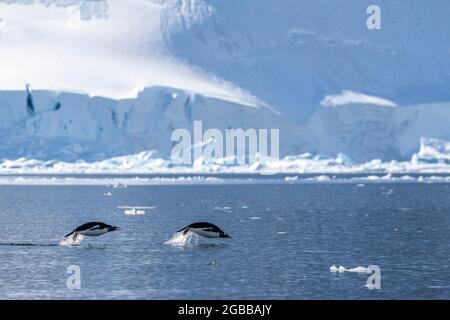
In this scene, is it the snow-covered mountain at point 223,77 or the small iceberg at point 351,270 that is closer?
the small iceberg at point 351,270

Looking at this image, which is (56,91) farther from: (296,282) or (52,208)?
(296,282)

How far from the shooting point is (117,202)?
5456cm

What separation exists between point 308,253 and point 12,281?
857 cm

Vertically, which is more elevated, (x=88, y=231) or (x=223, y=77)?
(x=223, y=77)

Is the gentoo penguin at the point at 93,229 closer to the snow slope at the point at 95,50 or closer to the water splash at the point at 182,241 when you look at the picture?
the water splash at the point at 182,241

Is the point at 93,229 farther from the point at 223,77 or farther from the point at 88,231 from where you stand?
the point at 223,77

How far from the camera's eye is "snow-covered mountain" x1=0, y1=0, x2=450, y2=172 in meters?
83.9

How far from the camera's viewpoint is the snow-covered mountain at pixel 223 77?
275 ft

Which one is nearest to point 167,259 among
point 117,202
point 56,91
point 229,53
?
point 117,202

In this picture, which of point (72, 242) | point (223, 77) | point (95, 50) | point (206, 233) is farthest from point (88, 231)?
point (95, 50)

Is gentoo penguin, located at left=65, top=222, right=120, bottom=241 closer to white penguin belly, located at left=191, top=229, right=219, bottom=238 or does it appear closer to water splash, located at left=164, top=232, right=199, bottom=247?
water splash, located at left=164, top=232, right=199, bottom=247

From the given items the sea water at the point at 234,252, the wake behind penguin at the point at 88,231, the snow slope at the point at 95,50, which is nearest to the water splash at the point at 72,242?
the wake behind penguin at the point at 88,231

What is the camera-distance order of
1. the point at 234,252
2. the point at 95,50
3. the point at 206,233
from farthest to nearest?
1. the point at 95,50
2. the point at 206,233
3. the point at 234,252

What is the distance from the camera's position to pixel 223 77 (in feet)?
322
